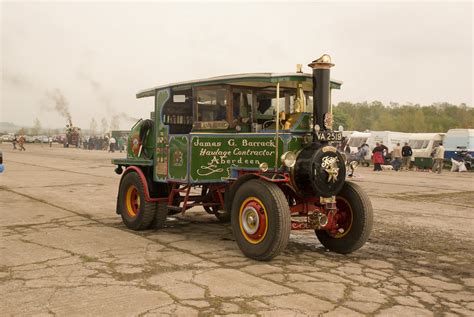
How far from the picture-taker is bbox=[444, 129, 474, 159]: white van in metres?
28.2

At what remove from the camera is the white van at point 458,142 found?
2822 cm

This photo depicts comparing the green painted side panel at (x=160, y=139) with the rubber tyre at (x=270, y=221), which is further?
the green painted side panel at (x=160, y=139)

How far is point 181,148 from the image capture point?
23.1ft

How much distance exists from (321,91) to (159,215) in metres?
3.34

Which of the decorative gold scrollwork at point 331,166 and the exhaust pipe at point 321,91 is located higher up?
the exhaust pipe at point 321,91

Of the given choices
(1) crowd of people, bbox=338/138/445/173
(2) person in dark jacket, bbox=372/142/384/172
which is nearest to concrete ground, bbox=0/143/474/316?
(2) person in dark jacket, bbox=372/142/384/172

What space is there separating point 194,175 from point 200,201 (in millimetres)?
1060

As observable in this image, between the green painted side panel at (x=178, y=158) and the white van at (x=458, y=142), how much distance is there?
83.5ft

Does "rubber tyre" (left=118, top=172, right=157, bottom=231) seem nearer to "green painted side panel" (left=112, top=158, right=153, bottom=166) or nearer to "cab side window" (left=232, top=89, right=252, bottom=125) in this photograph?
"green painted side panel" (left=112, top=158, right=153, bottom=166)

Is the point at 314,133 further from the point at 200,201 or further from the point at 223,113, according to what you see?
the point at 200,201

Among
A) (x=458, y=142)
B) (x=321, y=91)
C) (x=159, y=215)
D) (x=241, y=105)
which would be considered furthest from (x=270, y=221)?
(x=458, y=142)

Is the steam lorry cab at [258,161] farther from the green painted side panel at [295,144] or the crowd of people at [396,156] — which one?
the crowd of people at [396,156]

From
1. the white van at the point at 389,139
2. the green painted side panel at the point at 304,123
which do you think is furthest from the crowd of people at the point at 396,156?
the green painted side panel at the point at 304,123

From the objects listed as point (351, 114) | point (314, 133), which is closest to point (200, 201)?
point (314, 133)
